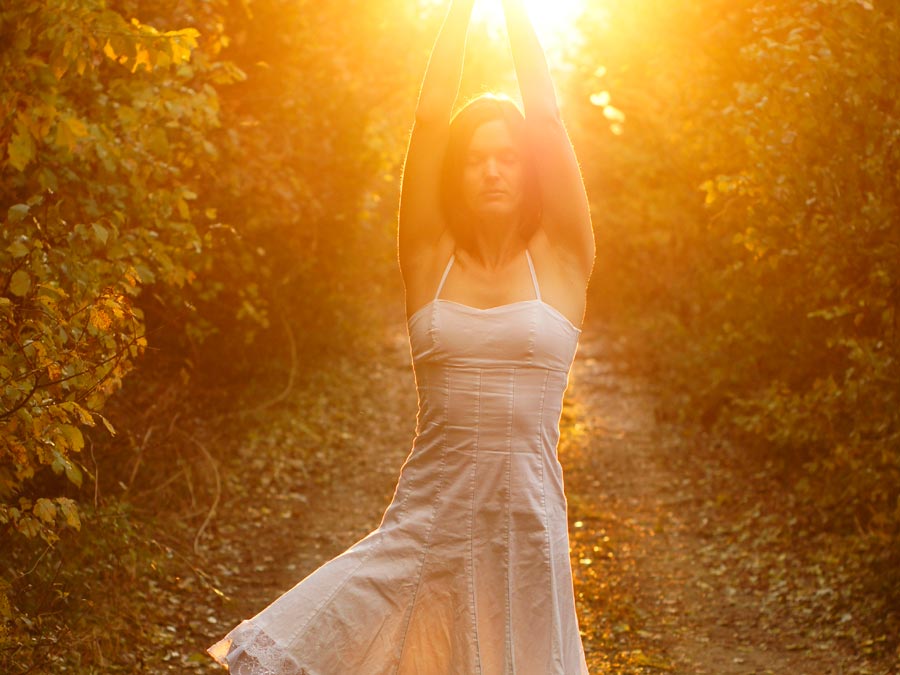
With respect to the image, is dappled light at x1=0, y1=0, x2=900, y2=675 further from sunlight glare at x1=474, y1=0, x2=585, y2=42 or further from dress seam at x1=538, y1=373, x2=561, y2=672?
dress seam at x1=538, y1=373, x2=561, y2=672

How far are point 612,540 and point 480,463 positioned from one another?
5.83 meters

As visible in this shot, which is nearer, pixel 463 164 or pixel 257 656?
pixel 257 656

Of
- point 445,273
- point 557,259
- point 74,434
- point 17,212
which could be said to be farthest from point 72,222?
point 557,259

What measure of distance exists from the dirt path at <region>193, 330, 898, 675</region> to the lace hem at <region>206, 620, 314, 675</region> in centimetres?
293

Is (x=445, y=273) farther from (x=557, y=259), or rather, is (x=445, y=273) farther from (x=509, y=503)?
(x=509, y=503)

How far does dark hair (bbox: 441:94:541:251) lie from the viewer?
11.5 feet

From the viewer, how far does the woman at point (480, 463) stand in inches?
131

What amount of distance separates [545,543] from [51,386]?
7.33 ft

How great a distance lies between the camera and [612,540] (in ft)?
29.3

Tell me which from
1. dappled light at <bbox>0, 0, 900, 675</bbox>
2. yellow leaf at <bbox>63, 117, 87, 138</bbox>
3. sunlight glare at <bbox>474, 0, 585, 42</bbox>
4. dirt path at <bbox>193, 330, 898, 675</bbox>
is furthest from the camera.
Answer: sunlight glare at <bbox>474, 0, 585, 42</bbox>

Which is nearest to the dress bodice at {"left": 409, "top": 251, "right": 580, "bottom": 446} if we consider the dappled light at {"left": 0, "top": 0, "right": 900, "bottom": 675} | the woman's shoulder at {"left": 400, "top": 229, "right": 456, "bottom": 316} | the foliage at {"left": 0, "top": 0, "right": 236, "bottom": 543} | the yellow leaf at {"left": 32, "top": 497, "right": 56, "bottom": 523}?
the woman's shoulder at {"left": 400, "top": 229, "right": 456, "bottom": 316}

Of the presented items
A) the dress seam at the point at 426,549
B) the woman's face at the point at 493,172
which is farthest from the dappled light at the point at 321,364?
the dress seam at the point at 426,549


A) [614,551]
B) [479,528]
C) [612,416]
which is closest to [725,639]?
[614,551]

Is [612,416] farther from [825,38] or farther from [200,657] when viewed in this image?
[200,657]
